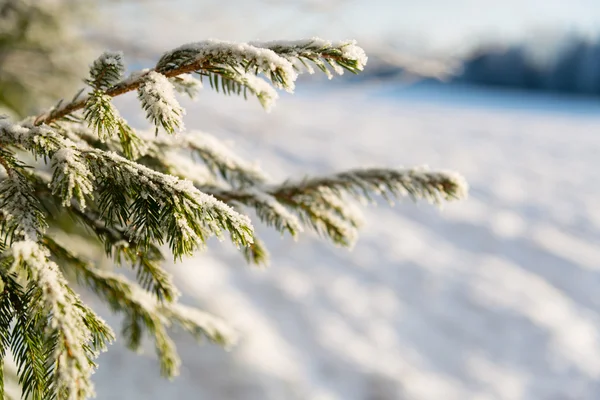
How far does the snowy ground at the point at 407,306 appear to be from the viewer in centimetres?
466

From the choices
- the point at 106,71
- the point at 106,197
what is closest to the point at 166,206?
the point at 106,197

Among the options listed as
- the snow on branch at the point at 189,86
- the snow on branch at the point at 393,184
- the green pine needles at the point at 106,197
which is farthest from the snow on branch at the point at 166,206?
the snow on branch at the point at 393,184

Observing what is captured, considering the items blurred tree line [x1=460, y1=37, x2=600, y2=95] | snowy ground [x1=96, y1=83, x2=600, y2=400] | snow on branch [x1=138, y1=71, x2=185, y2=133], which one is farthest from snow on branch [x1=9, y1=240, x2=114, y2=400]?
blurred tree line [x1=460, y1=37, x2=600, y2=95]

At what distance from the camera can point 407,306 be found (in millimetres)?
6191

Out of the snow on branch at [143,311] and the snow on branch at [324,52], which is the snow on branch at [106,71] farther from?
the snow on branch at [143,311]

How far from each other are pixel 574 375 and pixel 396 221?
3.78 meters

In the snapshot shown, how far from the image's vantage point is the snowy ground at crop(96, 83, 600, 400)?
4.66 metres

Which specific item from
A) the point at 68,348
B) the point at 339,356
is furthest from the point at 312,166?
the point at 68,348

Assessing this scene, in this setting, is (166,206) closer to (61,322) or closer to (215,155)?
(61,322)

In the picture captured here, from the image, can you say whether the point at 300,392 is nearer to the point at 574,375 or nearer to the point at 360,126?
the point at 574,375

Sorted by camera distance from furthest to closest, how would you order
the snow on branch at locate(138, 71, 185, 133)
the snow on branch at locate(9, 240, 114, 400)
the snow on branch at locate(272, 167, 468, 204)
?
the snow on branch at locate(272, 167, 468, 204), the snow on branch at locate(138, 71, 185, 133), the snow on branch at locate(9, 240, 114, 400)

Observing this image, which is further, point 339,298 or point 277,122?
point 277,122

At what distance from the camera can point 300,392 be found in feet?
14.6

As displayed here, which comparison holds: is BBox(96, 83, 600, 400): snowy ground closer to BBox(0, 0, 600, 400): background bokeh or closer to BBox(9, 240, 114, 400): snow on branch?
BBox(0, 0, 600, 400): background bokeh
